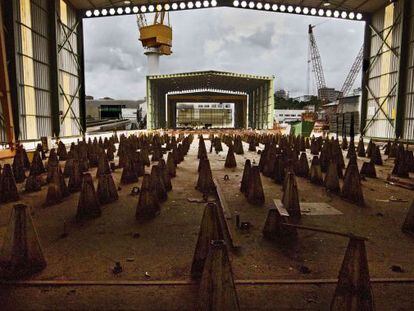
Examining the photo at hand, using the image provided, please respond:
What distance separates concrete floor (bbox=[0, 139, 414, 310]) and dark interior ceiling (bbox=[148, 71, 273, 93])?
1127 inches

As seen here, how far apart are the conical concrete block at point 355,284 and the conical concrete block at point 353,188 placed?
312 cm

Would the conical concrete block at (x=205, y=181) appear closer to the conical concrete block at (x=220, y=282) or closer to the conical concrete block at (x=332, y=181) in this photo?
the conical concrete block at (x=332, y=181)

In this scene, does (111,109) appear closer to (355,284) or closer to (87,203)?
(87,203)

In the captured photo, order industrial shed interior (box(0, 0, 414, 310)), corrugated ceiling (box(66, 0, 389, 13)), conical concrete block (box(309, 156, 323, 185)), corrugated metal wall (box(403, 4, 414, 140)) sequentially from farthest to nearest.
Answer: corrugated ceiling (box(66, 0, 389, 13)), corrugated metal wall (box(403, 4, 414, 140)), conical concrete block (box(309, 156, 323, 185)), industrial shed interior (box(0, 0, 414, 310))

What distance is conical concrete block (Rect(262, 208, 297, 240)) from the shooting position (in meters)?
3.23

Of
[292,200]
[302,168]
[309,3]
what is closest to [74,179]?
[292,200]

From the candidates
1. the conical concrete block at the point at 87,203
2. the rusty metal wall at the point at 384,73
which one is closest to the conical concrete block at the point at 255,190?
the conical concrete block at the point at 87,203

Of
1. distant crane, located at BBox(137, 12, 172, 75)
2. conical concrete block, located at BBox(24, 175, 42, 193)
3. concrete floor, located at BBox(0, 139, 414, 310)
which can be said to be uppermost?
distant crane, located at BBox(137, 12, 172, 75)

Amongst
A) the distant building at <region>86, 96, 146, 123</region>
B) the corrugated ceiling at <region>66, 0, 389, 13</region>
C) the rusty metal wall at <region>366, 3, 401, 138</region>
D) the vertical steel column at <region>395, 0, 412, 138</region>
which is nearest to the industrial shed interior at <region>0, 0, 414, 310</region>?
the vertical steel column at <region>395, 0, 412, 138</region>

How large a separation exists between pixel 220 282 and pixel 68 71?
70.4 ft

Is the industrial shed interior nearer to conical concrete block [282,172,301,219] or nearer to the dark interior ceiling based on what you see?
conical concrete block [282,172,301,219]

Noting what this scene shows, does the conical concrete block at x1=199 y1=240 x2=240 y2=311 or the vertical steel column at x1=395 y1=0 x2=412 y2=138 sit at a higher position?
the vertical steel column at x1=395 y1=0 x2=412 y2=138

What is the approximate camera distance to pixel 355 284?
5.90 feet

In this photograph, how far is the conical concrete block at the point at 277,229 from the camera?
3230 millimetres
